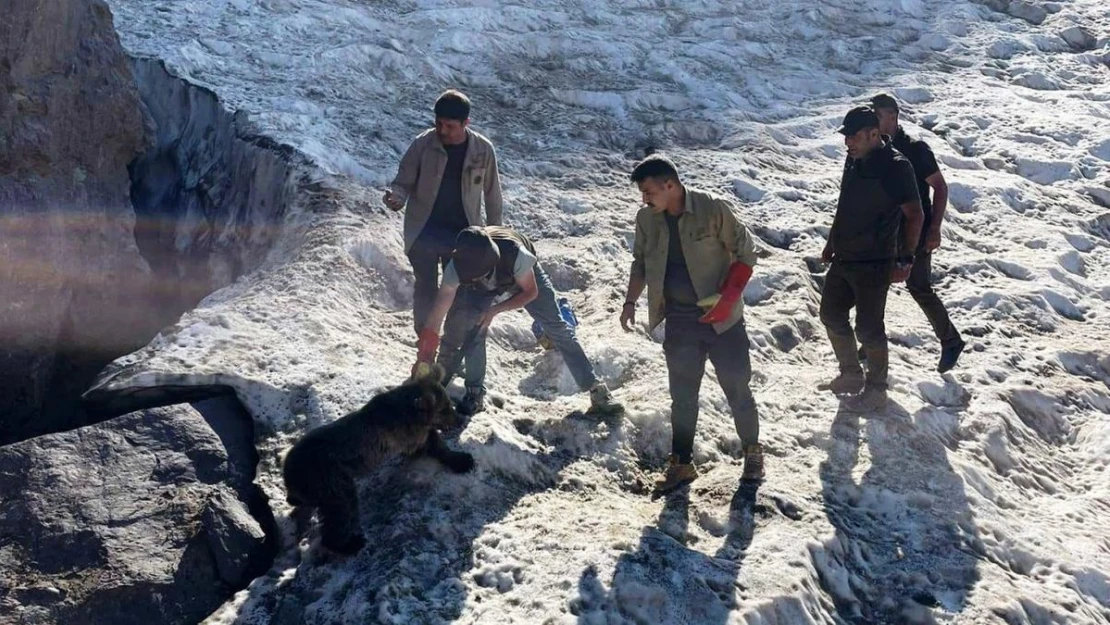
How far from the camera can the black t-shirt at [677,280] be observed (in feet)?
18.4

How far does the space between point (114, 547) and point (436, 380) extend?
190 centimetres

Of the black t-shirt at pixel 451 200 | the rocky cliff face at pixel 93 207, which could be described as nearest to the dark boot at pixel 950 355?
the black t-shirt at pixel 451 200

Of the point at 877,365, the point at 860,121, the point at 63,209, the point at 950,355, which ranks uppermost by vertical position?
the point at 860,121

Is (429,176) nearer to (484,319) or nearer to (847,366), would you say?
(484,319)

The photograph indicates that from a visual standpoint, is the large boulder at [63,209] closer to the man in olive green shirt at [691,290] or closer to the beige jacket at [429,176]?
the beige jacket at [429,176]

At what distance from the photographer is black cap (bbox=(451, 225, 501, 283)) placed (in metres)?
5.79

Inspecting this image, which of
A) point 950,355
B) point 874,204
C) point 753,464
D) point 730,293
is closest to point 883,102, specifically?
point 874,204

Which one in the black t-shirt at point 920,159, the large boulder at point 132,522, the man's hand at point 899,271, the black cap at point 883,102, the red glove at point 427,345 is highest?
the black cap at point 883,102

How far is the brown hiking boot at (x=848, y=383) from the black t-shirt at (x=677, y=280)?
2.03 meters

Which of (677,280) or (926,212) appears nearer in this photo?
(677,280)

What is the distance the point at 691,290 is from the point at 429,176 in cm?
197

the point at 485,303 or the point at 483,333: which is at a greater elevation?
the point at 485,303

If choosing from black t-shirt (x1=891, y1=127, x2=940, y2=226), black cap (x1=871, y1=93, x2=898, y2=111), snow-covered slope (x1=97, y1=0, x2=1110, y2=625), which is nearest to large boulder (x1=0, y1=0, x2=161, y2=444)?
snow-covered slope (x1=97, y1=0, x2=1110, y2=625)

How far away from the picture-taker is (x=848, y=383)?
282 inches
